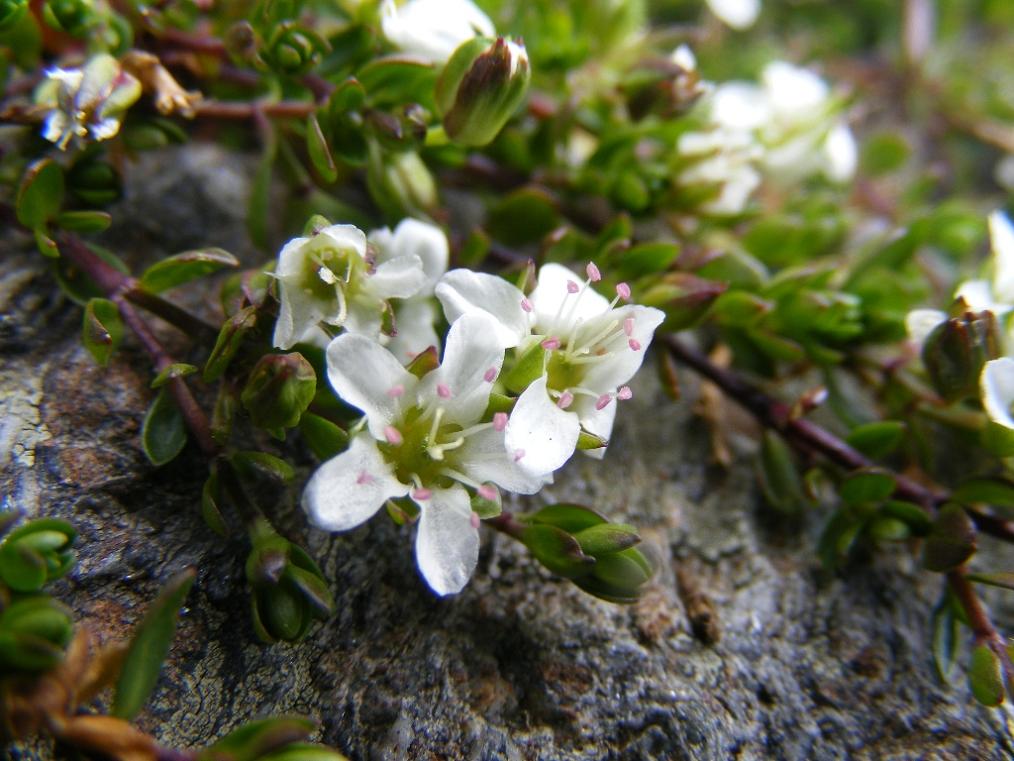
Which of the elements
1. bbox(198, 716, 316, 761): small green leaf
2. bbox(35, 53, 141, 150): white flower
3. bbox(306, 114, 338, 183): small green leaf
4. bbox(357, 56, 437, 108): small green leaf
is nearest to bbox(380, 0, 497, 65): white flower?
bbox(357, 56, 437, 108): small green leaf

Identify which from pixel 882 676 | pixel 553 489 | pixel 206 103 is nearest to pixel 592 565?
pixel 553 489

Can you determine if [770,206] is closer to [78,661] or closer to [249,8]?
[249,8]

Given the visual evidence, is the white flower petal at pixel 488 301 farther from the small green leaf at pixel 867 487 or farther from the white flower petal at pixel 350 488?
the small green leaf at pixel 867 487

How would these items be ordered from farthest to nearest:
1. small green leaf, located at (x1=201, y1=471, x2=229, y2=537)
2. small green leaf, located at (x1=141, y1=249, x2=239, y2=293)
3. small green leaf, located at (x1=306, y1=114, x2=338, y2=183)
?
small green leaf, located at (x1=306, y1=114, x2=338, y2=183) → small green leaf, located at (x1=141, y1=249, x2=239, y2=293) → small green leaf, located at (x1=201, y1=471, x2=229, y2=537)

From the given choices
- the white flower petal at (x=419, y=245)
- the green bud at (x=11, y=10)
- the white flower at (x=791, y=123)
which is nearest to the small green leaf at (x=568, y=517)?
the white flower petal at (x=419, y=245)

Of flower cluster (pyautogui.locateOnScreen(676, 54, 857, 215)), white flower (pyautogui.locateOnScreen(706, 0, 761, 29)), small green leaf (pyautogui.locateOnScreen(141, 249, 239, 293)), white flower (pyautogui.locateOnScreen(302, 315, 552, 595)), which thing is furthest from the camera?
white flower (pyautogui.locateOnScreen(706, 0, 761, 29))

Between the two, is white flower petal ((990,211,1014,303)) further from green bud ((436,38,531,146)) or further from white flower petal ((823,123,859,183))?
green bud ((436,38,531,146))

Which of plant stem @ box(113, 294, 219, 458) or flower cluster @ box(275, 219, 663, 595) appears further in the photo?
plant stem @ box(113, 294, 219, 458)

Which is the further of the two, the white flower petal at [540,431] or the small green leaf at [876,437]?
the small green leaf at [876,437]
